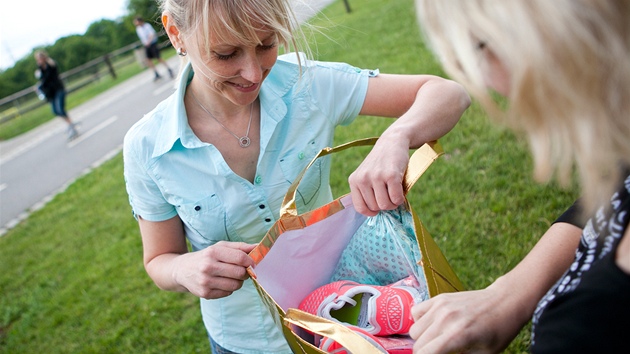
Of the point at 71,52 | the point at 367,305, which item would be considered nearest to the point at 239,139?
the point at 367,305

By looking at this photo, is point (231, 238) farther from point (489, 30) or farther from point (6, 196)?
point (6, 196)

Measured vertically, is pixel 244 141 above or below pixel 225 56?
below

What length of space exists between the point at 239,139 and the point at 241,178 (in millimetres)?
178

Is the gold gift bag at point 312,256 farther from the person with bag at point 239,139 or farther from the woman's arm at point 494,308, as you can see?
the woman's arm at point 494,308

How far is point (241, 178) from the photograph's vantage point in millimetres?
1593

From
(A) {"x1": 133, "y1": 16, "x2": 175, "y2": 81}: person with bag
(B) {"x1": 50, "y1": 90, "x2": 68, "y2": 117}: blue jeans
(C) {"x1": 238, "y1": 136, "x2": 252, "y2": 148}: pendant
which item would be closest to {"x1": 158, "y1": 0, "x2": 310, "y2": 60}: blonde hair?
(C) {"x1": 238, "y1": 136, "x2": 252, "y2": 148}: pendant

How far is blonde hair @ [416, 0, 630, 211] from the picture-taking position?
0.65 meters

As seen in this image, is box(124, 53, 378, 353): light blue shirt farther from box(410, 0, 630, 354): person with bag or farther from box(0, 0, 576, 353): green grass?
box(410, 0, 630, 354): person with bag

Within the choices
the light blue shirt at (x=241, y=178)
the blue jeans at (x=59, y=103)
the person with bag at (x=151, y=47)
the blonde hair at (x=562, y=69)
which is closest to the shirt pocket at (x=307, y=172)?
the light blue shirt at (x=241, y=178)

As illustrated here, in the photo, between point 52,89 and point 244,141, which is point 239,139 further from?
point 52,89

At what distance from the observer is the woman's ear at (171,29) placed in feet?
5.10

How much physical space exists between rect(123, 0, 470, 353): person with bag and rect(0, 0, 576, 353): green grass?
0.86ft

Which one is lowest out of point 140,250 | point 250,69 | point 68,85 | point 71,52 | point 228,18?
point 140,250

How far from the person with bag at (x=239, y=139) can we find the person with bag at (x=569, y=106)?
1.69 ft
